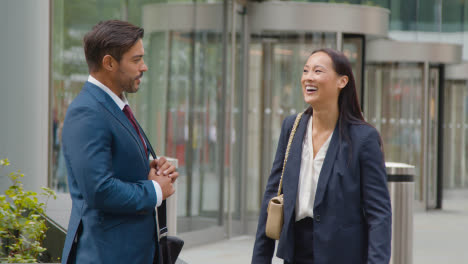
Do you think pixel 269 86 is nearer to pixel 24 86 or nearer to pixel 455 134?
pixel 24 86

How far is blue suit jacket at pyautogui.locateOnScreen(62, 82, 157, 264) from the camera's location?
216 centimetres

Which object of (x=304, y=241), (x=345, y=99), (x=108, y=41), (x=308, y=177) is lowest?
(x=304, y=241)

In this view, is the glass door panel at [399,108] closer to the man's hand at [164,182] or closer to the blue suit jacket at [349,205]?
the blue suit jacket at [349,205]

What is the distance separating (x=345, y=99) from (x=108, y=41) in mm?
1112

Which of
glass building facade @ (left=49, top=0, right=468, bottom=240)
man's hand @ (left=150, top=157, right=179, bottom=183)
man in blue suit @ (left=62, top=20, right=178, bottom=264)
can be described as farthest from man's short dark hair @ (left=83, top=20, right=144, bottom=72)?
glass building facade @ (left=49, top=0, right=468, bottom=240)

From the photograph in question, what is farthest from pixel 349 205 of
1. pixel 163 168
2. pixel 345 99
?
pixel 163 168

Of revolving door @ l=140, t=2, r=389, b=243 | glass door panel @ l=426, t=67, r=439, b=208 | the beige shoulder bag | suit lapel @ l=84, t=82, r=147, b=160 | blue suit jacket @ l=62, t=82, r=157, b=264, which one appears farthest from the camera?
glass door panel @ l=426, t=67, r=439, b=208

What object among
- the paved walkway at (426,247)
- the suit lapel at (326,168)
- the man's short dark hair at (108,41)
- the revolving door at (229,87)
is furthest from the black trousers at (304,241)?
the revolving door at (229,87)

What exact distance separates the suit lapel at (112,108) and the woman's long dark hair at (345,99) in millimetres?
945

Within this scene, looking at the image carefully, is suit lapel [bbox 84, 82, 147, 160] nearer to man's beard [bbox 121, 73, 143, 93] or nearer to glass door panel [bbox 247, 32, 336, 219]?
man's beard [bbox 121, 73, 143, 93]

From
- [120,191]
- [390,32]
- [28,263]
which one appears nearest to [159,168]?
[120,191]

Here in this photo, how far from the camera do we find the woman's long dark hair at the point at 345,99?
2.92m

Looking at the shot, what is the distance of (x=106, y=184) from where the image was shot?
7.06ft

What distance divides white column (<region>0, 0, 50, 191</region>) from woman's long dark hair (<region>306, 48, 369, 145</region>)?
2.63 meters
